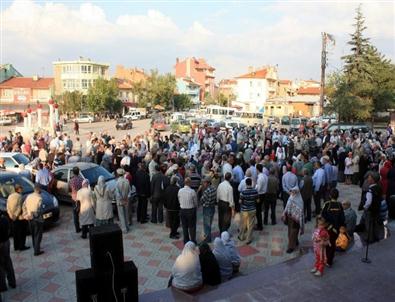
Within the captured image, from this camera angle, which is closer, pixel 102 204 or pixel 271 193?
pixel 102 204

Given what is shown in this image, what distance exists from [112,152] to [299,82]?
4161 inches

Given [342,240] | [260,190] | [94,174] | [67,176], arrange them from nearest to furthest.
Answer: [342,240], [260,190], [94,174], [67,176]

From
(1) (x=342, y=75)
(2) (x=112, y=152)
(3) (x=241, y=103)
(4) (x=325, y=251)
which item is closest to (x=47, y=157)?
(2) (x=112, y=152)

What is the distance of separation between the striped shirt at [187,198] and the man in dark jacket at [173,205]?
575 mm

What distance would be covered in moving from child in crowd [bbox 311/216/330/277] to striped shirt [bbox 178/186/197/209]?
117 inches

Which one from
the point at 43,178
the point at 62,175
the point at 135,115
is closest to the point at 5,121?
the point at 135,115

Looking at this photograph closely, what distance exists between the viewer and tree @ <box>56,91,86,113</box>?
62.8 metres

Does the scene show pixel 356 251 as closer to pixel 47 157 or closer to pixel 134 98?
pixel 47 157

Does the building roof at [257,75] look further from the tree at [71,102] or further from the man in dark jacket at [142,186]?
the man in dark jacket at [142,186]

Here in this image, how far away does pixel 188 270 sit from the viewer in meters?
6.21

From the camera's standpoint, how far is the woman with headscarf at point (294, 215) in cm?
820

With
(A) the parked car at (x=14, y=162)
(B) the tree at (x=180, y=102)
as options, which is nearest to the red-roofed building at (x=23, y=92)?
(B) the tree at (x=180, y=102)

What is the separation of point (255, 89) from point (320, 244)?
79.1 m

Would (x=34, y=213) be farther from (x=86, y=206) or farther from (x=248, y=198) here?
(x=248, y=198)
